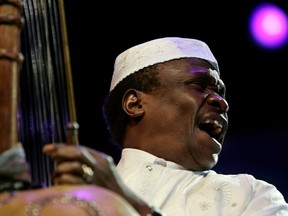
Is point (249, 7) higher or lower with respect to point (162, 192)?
higher

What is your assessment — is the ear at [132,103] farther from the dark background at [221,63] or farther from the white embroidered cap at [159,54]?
the dark background at [221,63]

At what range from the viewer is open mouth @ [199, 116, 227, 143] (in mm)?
2688

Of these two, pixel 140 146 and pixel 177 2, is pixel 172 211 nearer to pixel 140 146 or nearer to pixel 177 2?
pixel 140 146

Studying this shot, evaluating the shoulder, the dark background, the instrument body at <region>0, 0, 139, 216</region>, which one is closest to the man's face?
the shoulder

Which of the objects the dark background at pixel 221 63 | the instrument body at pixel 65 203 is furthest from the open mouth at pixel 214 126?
the instrument body at pixel 65 203

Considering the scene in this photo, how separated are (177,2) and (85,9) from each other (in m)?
0.54

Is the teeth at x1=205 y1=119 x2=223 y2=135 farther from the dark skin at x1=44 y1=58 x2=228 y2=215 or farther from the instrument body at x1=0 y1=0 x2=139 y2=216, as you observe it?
the instrument body at x1=0 y1=0 x2=139 y2=216

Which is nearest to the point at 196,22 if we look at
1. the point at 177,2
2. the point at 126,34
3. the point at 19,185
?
the point at 177,2

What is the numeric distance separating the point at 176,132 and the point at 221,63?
1737 mm

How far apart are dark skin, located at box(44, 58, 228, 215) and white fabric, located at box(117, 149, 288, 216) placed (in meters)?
0.07

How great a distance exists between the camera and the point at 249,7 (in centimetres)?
433

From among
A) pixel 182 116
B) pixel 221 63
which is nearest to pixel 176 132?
pixel 182 116

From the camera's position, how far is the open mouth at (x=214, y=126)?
2.69 m

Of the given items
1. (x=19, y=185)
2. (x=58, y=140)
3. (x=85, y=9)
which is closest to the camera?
(x=19, y=185)
